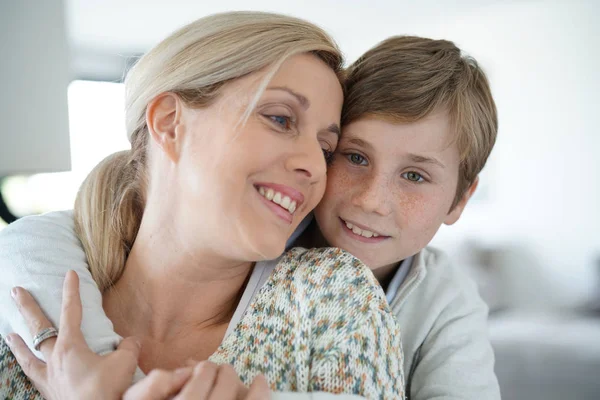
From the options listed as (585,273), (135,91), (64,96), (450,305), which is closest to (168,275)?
(135,91)

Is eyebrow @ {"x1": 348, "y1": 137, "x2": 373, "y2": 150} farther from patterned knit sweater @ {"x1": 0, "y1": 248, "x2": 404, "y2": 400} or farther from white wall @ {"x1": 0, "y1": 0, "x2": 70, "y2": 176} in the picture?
white wall @ {"x1": 0, "y1": 0, "x2": 70, "y2": 176}

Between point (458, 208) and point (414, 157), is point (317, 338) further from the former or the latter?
point (458, 208)

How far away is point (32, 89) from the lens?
116 inches

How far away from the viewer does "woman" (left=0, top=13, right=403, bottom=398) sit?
963 mm

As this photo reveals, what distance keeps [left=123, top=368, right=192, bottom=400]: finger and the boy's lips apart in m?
0.66

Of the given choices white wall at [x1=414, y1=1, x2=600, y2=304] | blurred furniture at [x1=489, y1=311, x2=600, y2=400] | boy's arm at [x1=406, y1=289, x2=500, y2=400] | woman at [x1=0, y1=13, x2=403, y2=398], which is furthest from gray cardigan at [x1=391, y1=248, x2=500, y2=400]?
white wall at [x1=414, y1=1, x2=600, y2=304]

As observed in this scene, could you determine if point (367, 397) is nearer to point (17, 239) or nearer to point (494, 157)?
point (17, 239)

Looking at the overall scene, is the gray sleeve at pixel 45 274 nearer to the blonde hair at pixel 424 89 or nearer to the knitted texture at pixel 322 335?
the knitted texture at pixel 322 335

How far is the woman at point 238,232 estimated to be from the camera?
963mm

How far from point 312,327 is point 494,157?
3078mm

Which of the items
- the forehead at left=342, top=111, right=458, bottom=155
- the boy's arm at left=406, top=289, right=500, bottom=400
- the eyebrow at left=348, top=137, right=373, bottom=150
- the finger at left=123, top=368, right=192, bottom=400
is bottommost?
the boy's arm at left=406, top=289, right=500, bottom=400

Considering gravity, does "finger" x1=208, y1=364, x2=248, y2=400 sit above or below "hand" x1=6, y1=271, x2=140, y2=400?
above

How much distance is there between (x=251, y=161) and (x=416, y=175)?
509mm

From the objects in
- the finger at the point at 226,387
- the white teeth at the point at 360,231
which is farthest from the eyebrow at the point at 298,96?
the finger at the point at 226,387
